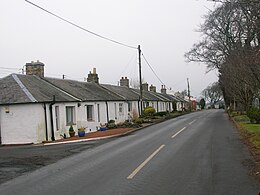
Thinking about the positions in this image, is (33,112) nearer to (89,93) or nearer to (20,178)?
(89,93)

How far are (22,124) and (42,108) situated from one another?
1659 mm

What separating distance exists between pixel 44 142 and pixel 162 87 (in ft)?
219

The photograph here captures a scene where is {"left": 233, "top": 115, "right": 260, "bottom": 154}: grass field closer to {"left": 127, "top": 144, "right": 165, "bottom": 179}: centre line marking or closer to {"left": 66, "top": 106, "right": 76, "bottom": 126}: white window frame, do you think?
{"left": 127, "top": 144, "right": 165, "bottom": 179}: centre line marking

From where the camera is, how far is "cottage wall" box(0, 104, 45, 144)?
1014 inches

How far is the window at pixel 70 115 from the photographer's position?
30.0 meters

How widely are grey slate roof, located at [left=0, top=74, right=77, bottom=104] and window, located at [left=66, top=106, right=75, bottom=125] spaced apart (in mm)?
710

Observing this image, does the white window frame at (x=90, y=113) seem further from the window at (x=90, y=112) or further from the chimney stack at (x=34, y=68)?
the chimney stack at (x=34, y=68)

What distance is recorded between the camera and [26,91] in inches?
1072

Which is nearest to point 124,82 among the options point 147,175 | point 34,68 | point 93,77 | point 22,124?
point 93,77


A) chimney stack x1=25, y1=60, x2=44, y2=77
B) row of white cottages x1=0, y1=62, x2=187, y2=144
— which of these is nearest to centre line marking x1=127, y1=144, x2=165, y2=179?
row of white cottages x1=0, y1=62, x2=187, y2=144

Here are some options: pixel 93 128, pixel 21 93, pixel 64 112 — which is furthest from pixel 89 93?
pixel 21 93

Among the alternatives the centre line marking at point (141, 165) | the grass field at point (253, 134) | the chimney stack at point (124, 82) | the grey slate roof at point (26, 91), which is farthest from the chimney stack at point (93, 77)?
A: the centre line marking at point (141, 165)

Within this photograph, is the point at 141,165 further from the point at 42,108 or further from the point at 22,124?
the point at 22,124

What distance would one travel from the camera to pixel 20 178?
11.1m
